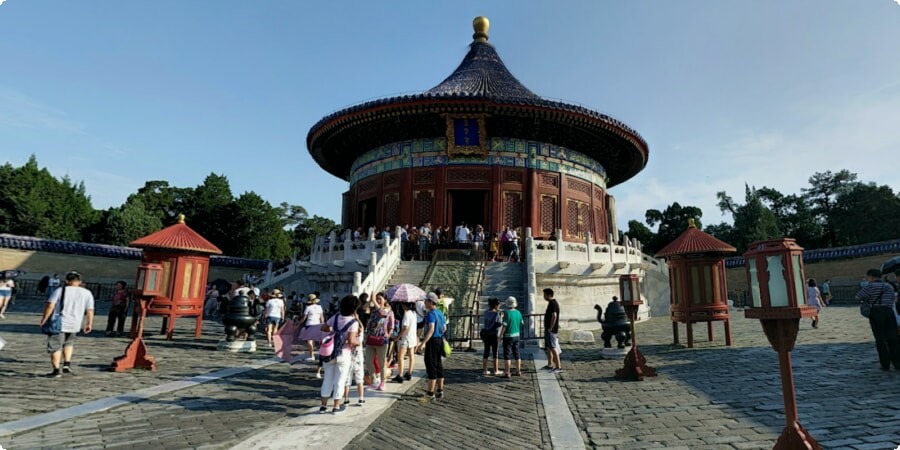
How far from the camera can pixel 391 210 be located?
20.6 m

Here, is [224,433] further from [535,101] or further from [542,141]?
[542,141]

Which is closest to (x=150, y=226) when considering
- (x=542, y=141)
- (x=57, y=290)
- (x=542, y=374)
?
(x=542, y=141)

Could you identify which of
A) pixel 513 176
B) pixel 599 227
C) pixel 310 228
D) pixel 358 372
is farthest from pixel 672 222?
pixel 358 372

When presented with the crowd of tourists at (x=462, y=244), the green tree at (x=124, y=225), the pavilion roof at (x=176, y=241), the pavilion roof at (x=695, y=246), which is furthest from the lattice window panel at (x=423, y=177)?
the green tree at (x=124, y=225)

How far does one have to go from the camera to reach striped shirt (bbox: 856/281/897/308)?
6777 millimetres

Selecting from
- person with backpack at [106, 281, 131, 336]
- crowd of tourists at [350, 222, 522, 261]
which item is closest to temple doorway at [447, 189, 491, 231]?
crowd of tourists at [350, 222, 522, 261]

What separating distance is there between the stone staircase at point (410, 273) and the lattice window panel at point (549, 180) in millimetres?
7161

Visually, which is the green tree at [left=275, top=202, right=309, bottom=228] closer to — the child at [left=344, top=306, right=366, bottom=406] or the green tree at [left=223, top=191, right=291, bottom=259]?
the green tree at [left=223, top=191, right=291, bottom=259]

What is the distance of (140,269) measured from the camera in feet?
28.7

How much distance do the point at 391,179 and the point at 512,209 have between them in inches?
205

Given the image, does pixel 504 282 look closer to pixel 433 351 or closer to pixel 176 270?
pixel 433 351

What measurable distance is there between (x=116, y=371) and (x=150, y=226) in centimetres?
3478

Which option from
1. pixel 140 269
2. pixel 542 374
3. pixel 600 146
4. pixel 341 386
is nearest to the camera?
pixel 341 386

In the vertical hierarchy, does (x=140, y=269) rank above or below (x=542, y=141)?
below
